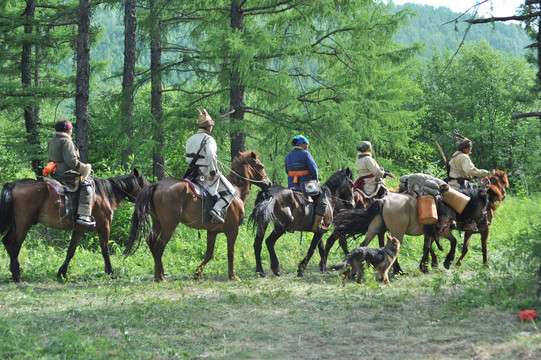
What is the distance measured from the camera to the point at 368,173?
12.1 meters

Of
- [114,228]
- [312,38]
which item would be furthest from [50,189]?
[312,38]

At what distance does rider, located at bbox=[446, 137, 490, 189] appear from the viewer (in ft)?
37.4

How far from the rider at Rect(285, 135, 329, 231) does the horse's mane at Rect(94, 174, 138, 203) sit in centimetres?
308

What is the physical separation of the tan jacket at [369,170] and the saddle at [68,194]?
5605mm

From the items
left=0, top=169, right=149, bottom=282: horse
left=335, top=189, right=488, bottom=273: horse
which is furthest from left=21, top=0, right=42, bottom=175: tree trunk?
left=335, top=189, right=488, bottom=273: horse

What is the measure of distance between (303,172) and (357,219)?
1.42 metres

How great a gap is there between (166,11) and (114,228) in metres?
6.38

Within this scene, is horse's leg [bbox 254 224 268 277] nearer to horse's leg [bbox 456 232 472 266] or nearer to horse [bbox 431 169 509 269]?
horse [bbox 431 169 509 269]

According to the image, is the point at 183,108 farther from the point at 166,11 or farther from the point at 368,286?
the point at 368,286

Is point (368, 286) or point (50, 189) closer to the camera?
point (368, 286)

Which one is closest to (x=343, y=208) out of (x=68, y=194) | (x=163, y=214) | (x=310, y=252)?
(x=310, y=252)

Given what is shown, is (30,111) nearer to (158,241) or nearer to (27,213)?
(27,213)

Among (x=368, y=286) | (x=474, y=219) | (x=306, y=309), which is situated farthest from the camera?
(x=474, y=219)

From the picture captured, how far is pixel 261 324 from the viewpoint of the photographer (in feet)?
22.5
